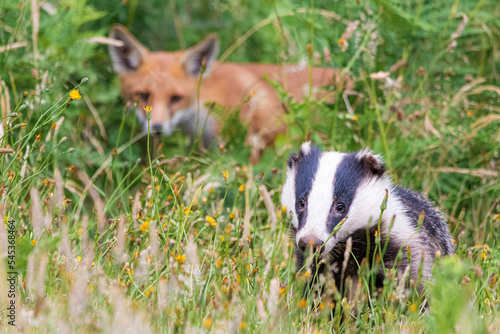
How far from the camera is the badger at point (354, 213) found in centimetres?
333

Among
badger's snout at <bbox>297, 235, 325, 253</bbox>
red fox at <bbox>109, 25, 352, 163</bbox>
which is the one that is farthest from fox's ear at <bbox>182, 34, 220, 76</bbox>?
badger's snout at <bbox>297, 235, 325, 253</bbox>

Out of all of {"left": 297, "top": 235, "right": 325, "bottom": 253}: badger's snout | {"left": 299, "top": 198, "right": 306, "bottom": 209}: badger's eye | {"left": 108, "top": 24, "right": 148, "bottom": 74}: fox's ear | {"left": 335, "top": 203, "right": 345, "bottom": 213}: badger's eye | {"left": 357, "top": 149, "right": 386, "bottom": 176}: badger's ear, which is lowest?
{"left": 108, "top": 24, "right": 148, "bottom": 74}: fox's ear

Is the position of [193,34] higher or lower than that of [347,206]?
lower

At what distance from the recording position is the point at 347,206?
3.41m

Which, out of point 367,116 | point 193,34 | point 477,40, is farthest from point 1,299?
point 193,34

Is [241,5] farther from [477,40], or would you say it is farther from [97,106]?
[477,40]

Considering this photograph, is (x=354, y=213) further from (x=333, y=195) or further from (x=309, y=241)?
(x=309, y=241)

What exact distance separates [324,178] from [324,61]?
6.91 feet

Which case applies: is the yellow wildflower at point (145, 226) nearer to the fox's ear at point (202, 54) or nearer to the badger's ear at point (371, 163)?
the badger's ear at point (371, 163)

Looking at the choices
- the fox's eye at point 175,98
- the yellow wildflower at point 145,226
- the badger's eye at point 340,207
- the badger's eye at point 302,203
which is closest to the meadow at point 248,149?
the yellow wildflower at point 145,226

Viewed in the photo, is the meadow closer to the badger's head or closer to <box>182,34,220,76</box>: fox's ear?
the badger's head

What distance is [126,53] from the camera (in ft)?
20.6

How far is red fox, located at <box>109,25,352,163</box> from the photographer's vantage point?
243 inches

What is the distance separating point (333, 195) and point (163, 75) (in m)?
3.36
